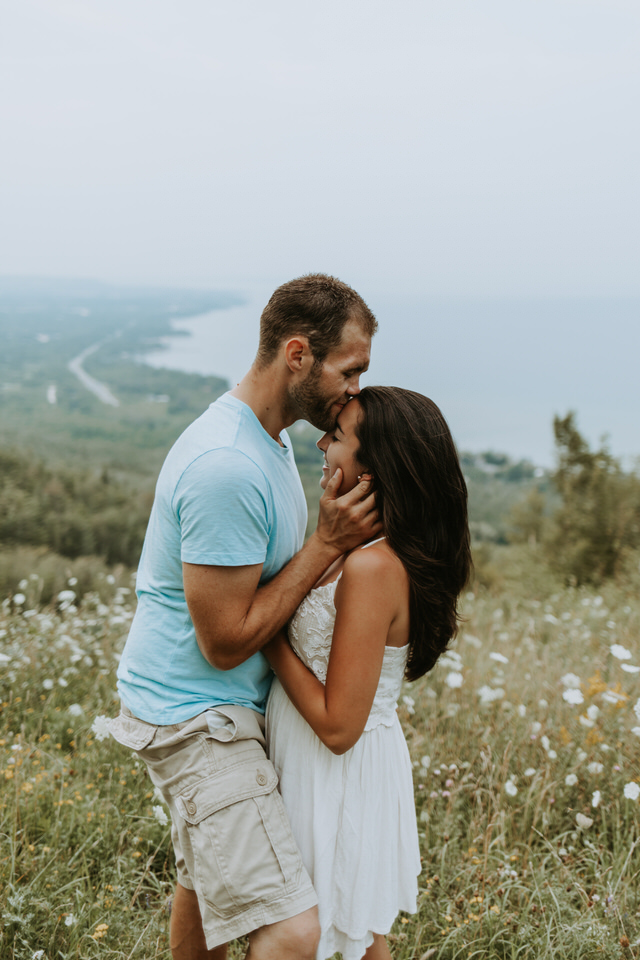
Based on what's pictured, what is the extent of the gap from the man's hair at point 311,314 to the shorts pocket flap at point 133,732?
1270 millimetres

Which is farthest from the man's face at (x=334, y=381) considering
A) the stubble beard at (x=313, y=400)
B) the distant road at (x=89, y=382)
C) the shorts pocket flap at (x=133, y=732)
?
the distant road at (x=89, y=382)

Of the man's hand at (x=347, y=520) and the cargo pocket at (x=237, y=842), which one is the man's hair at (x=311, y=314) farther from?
the cargo pocket at (x=237, y=842)

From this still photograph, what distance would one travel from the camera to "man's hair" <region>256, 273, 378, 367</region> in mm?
2383

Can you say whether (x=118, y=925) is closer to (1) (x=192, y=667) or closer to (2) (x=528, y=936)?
(1) (x=192, y=667)

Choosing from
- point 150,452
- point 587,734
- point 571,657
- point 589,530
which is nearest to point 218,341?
point 150,452

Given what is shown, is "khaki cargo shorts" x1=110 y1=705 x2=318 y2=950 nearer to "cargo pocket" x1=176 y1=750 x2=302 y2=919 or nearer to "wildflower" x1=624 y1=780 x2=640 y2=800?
"cargo pocket" x1=176 y1=750 x2=302 y2=919

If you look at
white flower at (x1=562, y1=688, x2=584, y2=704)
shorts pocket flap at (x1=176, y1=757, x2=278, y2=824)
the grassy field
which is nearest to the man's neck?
shorts pocket flap at (x1=176, y1=757, x2=278, y2=824)

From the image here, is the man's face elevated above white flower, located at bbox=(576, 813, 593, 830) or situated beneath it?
elevated above

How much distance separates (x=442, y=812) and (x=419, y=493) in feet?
6.60

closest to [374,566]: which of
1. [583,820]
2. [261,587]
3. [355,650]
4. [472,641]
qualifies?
[355,650]

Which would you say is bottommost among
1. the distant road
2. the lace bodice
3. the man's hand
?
the distant road

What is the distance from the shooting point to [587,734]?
3.86 metres

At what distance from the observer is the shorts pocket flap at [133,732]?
7.16ft

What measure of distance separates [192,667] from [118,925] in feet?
4.16
